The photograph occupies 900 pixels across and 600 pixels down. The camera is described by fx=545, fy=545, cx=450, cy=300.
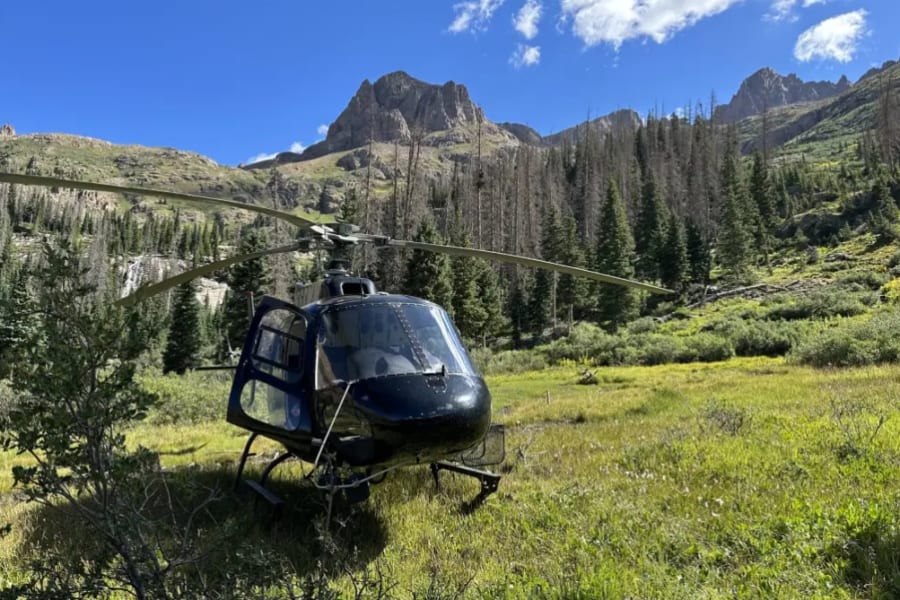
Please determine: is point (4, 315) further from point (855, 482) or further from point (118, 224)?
point (118, 224)

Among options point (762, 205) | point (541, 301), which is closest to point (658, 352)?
point (541, 301)

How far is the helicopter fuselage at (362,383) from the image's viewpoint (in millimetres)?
4891

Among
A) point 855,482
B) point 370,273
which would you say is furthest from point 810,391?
point 370,273

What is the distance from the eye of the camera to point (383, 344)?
5.59 m

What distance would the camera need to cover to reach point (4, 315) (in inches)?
101

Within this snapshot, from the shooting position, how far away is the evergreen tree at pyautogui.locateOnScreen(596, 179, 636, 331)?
46.2 m

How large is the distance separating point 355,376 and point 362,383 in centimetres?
16

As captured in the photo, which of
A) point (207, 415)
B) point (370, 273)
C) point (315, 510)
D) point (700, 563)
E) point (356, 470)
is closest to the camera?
point (700, 563)

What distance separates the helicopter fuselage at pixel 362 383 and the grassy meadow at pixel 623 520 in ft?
2.56

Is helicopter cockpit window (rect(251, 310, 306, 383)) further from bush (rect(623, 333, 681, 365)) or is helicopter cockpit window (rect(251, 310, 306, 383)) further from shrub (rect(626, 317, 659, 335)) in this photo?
shrub (rect(626, 317, 659, 335))

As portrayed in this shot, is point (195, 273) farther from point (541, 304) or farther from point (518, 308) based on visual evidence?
point (518, 308)

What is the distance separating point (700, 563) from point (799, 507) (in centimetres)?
150

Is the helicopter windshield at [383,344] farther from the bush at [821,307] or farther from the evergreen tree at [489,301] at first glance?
the evergreen tree at [489,301]

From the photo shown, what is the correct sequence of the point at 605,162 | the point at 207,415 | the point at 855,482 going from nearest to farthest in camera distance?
1. the point at 855,482
2. the point at 207,415
3. the point at 605,162
